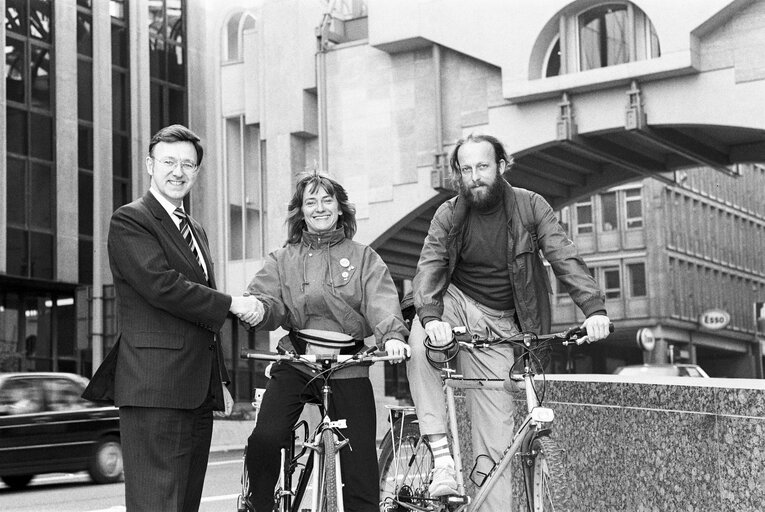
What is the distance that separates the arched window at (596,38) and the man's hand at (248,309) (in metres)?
23.6

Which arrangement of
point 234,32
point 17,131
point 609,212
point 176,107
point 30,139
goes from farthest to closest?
1. point 609,212
2. point 176,107
3. point 30,139
4. point 17,131
5. point 234,32

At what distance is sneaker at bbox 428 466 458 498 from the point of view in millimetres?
6160

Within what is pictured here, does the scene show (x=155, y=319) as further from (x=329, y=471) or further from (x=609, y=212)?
(x=609, y=212)

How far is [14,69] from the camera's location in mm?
Result: 41969

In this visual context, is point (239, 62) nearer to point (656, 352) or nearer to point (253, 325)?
point (253, 325)

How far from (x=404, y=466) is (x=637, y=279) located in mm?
67411

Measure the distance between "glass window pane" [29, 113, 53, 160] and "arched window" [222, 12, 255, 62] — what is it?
259 inches

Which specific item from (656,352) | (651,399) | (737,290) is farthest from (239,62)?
(737,290)

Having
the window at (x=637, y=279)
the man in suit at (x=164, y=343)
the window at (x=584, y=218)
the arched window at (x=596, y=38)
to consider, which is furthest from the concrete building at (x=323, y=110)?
the window at (x=584, y=218)

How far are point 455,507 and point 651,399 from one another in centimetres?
127

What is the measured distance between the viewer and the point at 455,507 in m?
6.25

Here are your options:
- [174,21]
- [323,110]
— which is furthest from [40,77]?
[323,110]

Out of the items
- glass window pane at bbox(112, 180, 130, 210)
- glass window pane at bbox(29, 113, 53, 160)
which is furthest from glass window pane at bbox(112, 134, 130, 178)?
glass window pane at bbox(29, 113, 53, 160)

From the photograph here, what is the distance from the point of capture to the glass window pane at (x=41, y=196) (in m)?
42.3
